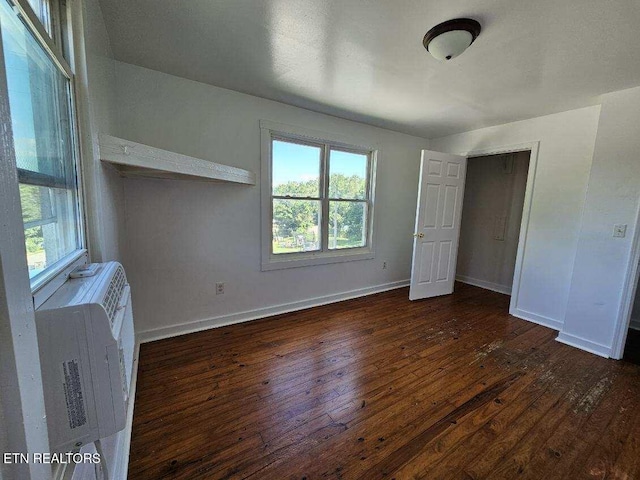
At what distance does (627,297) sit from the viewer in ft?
7.36

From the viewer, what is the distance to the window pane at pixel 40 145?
0.73m

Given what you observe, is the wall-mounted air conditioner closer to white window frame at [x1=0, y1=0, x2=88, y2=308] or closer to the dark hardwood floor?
white window frame at [x1=0, y1=0, x2=88, y2=308]

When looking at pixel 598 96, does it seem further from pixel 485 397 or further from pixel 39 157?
pixel 39 157

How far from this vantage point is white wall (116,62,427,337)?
219cm

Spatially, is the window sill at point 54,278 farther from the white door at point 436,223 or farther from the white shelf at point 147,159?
the white door at point 436,223

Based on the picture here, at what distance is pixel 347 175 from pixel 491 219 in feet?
8.71

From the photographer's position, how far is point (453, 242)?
12.6 ft

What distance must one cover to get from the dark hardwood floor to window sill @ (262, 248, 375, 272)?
0.68 m

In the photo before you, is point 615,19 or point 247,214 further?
point 247,214

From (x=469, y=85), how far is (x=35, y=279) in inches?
119

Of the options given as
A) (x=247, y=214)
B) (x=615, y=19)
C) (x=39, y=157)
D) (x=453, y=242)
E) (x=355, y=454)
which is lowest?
(x=355, y=454)

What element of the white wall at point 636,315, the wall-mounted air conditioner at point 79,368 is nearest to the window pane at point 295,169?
the wall-mounted air conditioner at point 79,368

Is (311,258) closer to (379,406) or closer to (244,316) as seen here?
(244,316)

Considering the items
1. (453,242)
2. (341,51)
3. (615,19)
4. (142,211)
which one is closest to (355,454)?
(142,211)
